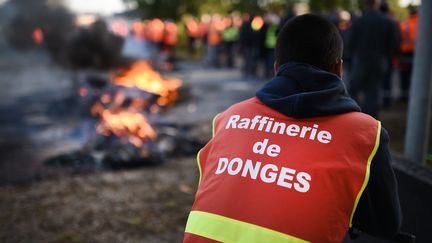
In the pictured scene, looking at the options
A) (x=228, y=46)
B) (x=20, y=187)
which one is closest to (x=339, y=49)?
(x=20, y=187)

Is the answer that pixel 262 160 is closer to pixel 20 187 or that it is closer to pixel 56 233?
pixel 56 233

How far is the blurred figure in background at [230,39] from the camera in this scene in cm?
1725

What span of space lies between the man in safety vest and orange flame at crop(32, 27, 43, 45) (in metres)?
18.3

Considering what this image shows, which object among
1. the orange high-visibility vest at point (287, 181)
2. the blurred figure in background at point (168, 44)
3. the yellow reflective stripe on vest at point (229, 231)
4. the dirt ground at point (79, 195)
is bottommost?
the blurred figure in background at point (168, 44)

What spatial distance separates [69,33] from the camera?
1792 centimetres

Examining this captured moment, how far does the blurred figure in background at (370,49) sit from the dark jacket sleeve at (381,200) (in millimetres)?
5888

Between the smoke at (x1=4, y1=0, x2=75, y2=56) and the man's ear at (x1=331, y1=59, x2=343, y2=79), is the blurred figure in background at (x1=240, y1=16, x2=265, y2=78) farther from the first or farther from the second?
the man's ear at (x1=331, y1=59, x2=343, y2=79)

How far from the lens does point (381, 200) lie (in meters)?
1.92

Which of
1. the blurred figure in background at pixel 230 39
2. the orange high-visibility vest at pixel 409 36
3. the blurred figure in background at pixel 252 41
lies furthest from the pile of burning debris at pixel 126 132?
the blurred figure in background at pixel 230 39

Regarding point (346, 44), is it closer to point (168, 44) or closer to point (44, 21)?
point (168, 44)

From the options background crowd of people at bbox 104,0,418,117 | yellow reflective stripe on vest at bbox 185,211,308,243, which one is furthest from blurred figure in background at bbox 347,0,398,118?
yellow reflective stripe on vest at bbox 185,211,308,243

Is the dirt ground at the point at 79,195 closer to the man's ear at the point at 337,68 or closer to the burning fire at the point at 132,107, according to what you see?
the burning fire at the point at 132,107

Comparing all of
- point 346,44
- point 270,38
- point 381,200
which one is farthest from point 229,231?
point 270,38

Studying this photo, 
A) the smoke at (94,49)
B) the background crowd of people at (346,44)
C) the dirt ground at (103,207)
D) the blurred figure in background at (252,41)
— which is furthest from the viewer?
the smoke at (94,49)
